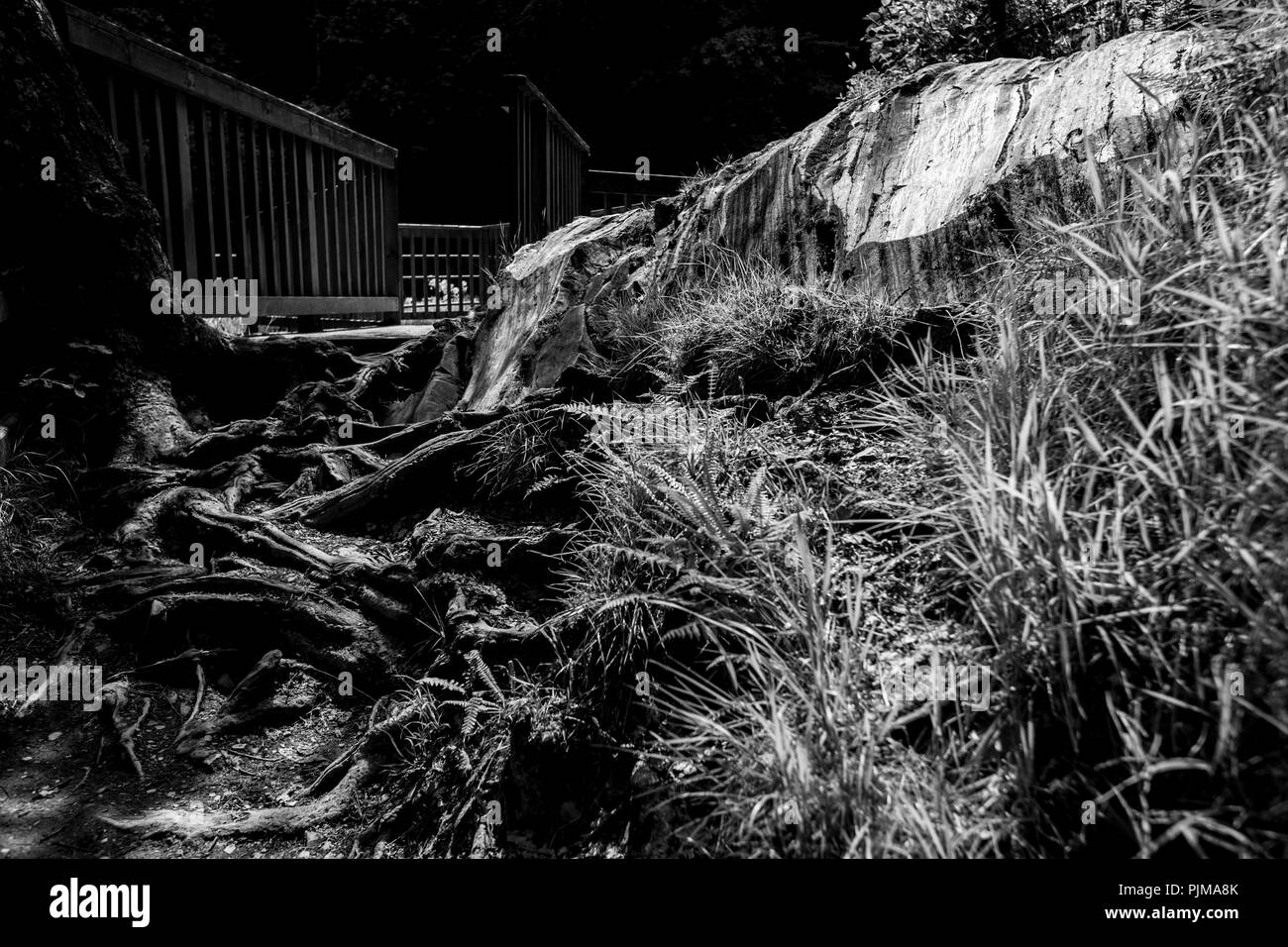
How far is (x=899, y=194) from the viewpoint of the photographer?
4.65 metres

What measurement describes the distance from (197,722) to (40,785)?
529mm

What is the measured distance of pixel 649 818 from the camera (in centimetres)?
233

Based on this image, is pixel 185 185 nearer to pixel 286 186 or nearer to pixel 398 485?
pixel 286 186

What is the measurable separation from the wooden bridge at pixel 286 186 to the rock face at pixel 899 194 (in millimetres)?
1836

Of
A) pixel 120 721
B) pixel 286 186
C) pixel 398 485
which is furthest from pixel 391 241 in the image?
pixel 120 721

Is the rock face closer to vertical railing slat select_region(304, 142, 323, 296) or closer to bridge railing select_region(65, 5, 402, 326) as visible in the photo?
bridge railing select_region(65, 5, 402, 326)

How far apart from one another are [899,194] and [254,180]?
518 centimetres

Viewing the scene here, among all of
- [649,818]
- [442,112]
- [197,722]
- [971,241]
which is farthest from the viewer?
[442,112]

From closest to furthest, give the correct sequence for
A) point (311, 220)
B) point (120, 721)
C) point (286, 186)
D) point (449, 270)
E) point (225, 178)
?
point (120, 721), point (225, 178), point (286, 186), point (311, 220), point (449, 270)

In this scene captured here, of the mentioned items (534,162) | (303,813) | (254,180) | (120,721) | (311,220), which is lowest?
(303,813)

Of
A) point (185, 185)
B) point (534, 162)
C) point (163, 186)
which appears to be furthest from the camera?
point (534, 162)
